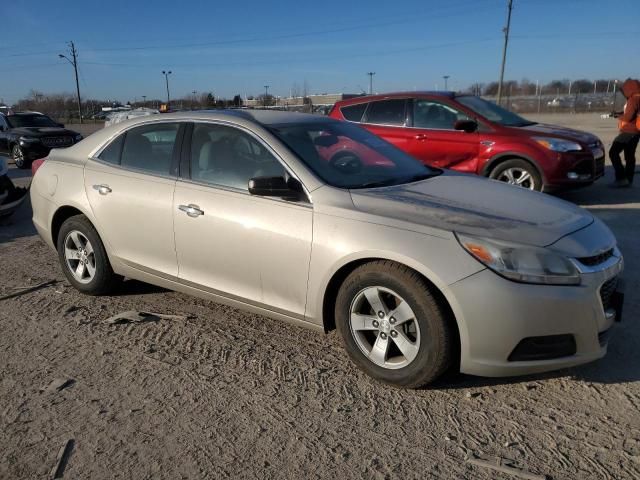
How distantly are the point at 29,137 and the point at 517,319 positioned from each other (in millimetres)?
15427

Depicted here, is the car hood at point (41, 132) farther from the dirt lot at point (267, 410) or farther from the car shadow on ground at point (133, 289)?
the dirt lot at point (267, 410)

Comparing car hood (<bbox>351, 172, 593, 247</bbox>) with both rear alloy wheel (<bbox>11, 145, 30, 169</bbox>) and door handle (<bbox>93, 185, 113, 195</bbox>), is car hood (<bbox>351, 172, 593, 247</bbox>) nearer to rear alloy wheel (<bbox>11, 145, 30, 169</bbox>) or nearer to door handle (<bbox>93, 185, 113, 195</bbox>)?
door handle (<bbox>93, 185, 113, 195</bbox>)

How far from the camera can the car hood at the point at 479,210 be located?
3.06 meters

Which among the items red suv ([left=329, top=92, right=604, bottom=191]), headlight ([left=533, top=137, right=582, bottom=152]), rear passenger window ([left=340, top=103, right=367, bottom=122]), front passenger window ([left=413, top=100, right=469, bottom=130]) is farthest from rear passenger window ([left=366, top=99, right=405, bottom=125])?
headlight ([left=533, top=137, right=582, bottom=152])

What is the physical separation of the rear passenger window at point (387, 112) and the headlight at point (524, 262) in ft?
20.1

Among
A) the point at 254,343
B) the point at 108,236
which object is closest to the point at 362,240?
the point at 254,343

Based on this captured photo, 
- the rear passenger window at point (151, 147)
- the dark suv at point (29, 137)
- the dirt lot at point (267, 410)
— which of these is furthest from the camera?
→ the dark suv at point (29, 137)

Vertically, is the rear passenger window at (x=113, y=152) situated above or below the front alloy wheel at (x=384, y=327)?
above

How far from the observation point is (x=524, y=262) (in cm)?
289

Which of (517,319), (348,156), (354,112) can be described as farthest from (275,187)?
(354,112)

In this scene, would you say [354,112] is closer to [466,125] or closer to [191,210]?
[466,125]

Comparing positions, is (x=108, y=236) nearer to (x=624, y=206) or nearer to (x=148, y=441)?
(x=148, y=441)

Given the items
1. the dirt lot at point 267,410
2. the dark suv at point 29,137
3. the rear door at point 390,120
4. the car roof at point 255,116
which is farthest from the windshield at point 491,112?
the dark suv at point 29,137

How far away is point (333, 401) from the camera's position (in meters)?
3.10
